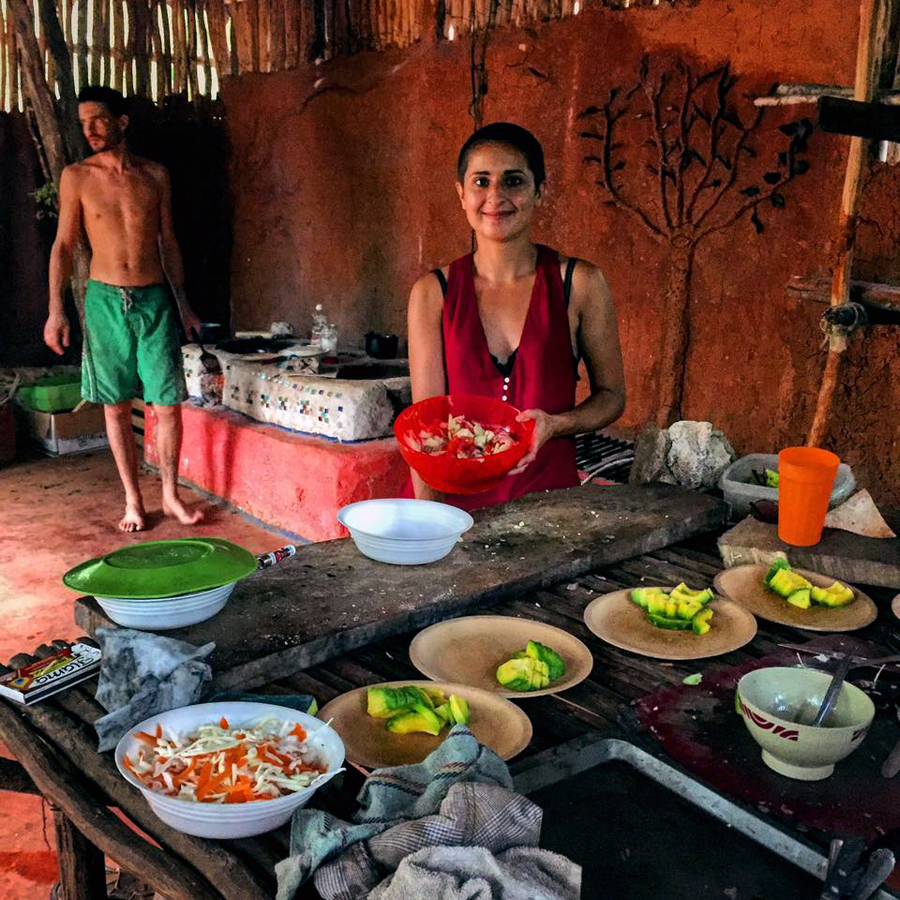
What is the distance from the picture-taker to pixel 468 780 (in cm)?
111

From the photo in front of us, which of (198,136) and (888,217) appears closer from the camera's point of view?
(888,217)

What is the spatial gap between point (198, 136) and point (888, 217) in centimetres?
549

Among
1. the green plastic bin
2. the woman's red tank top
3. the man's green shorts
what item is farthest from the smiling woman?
the green plastic bin

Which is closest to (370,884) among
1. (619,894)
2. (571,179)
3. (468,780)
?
(468,780)

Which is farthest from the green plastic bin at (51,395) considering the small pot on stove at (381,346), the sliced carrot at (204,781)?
the sliced carrot at (204,781)

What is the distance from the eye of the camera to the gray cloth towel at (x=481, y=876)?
3.07ft

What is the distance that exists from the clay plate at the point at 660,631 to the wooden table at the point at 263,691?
23 mm

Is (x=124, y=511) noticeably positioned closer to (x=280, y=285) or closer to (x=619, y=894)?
(x=280, y=285)

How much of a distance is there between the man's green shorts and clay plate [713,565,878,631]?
3.98m

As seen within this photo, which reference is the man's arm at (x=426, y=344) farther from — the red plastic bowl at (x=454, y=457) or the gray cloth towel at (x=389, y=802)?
the gray cloth towel at (x=389, y=802)

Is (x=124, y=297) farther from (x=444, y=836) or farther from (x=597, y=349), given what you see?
(x=444, y=836)

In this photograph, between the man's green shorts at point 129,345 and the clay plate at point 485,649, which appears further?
the man's green shorts at point 129,345

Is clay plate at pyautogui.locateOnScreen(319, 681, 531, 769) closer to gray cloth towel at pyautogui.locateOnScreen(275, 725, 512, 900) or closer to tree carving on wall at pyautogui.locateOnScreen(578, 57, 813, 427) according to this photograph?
gray cloth towel at pyautogui.locateOnScreen(275, 725, 512, 900)

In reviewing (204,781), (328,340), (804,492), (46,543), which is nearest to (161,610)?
(204,781)
